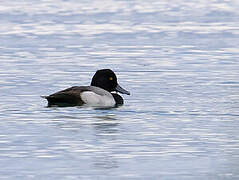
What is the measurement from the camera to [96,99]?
18.0 meters

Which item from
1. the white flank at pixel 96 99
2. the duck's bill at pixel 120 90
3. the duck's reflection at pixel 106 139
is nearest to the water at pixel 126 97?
the duck's reflection at pixel 106 139

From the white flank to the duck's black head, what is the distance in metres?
1.02

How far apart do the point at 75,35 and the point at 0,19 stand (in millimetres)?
6021

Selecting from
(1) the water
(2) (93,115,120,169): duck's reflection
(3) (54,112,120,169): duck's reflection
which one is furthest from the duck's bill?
(2) (93,115,120,169): duck's reflection

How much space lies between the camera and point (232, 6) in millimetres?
40812

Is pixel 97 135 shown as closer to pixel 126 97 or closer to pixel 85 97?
pixel 85 97

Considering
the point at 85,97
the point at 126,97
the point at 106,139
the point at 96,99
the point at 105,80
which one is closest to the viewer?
the point at 106,139

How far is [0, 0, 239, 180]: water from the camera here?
1232 centimetres

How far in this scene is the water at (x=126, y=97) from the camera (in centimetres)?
1232

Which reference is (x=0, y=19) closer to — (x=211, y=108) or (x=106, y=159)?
(x=211, y=108)

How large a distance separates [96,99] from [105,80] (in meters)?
1.37

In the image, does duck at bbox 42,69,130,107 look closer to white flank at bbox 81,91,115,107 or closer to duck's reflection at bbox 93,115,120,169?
white flank at bbox 81,91,115,107

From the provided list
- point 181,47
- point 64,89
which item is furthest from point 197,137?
point 181,47

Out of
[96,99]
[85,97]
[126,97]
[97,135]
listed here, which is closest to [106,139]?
[97,135]
